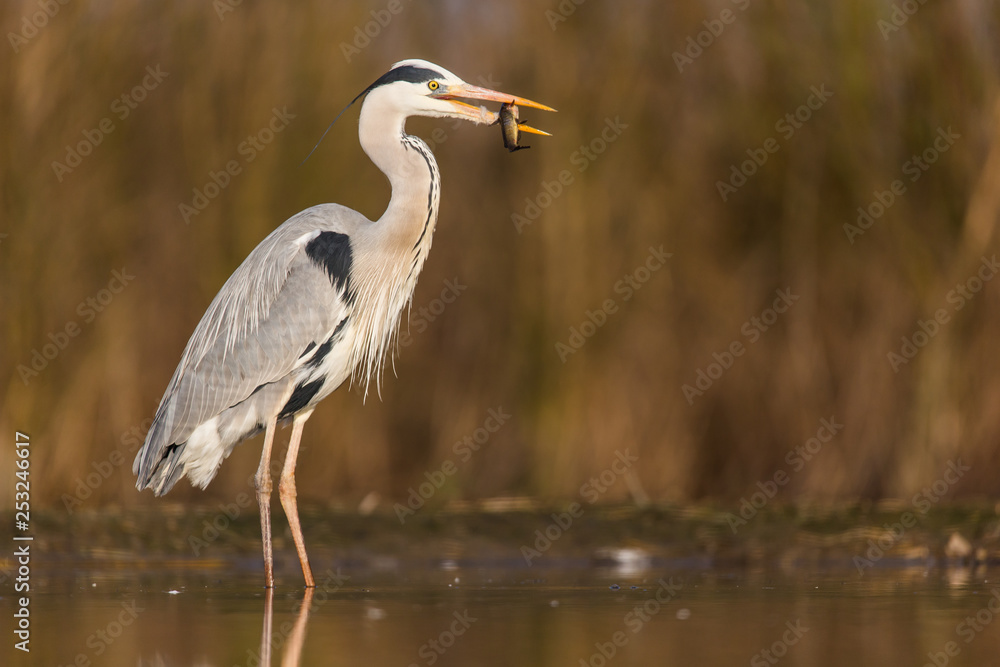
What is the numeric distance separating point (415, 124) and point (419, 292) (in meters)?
1.34

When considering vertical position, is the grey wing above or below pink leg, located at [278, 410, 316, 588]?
above

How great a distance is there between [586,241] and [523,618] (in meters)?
4.67

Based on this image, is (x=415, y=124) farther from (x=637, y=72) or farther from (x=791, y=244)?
(x=791, y=244)

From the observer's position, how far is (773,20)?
349 inches

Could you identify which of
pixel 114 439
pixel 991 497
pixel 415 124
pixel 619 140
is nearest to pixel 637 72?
pixel 619 140

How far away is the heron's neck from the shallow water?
180cm

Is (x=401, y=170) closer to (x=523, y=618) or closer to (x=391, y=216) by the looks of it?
(x=391, y=216)

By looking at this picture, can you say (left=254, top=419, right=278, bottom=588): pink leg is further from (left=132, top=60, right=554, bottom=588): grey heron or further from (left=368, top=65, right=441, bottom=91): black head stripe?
(left=368, top=65, right=441, bottom=91): black head stripe

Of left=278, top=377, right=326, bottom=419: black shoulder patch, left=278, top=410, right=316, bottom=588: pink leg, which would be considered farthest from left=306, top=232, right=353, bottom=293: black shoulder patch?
left=278, top=410, right=316, bottom=588: pink leg

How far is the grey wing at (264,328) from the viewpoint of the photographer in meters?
7.21

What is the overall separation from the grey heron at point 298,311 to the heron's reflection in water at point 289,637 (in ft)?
5.75

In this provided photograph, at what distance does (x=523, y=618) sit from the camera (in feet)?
15.8

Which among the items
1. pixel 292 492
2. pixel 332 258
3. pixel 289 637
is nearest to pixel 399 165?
pixel 332 258

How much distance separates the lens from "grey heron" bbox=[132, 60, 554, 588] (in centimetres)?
722
